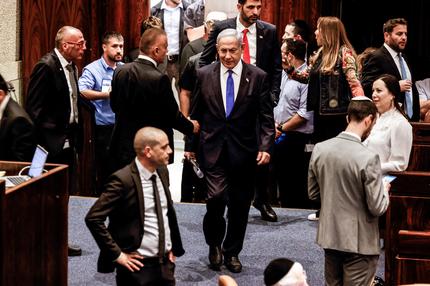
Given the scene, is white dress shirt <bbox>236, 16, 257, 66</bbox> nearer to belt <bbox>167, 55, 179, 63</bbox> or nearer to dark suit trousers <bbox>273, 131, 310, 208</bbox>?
dark suit trousers <bbox>273, 131, 310, 208</bbox>

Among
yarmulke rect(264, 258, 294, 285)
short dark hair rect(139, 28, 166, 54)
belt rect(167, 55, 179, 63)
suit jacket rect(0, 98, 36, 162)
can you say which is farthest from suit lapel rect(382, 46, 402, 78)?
yarmulke rect(264, 258, 294, 285)

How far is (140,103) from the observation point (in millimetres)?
5645

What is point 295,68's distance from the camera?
7.47m

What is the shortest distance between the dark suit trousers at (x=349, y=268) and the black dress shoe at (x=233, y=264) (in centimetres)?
109

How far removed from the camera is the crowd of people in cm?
439

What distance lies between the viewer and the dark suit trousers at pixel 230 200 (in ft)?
19.0

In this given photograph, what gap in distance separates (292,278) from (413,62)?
6.28 metres

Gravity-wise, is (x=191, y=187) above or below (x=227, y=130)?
below

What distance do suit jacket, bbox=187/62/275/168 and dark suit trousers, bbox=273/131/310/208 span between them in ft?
5.37

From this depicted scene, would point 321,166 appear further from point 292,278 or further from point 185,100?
point 185,100

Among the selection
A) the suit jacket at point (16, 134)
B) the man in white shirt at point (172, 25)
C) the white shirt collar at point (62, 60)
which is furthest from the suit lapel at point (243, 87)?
the man in white shirt at point (172, 25)

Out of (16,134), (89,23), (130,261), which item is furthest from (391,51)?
(130,261)

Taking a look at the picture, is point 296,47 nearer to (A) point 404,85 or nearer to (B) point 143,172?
(A) point 404,85

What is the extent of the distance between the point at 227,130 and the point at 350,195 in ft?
4.34
